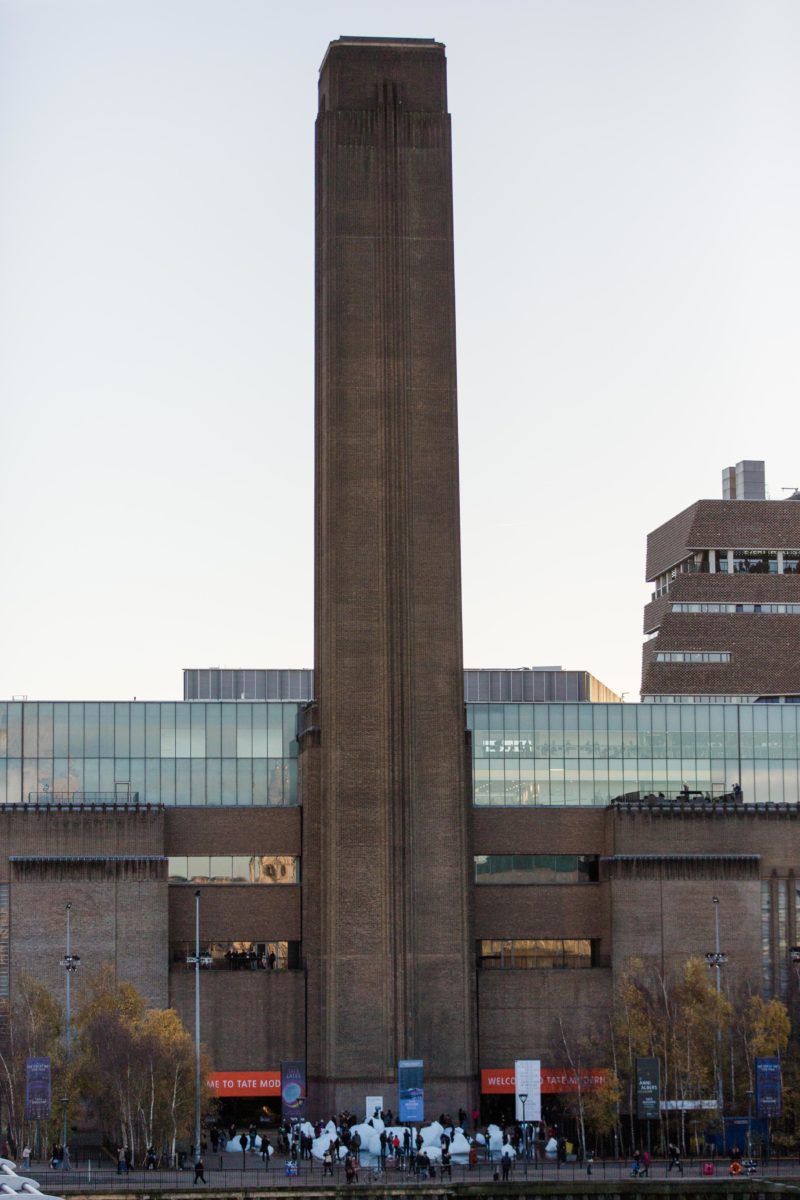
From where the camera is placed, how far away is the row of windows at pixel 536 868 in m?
127

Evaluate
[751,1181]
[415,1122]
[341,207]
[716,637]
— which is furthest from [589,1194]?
[716,637]

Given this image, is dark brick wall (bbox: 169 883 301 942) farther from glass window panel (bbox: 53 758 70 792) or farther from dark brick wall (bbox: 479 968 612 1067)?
dark brick wall (bbox: 479 968 612 1067)

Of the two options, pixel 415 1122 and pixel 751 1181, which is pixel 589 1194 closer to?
pixel 751 1181

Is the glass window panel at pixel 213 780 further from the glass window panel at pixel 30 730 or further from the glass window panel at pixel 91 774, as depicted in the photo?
the glass window panel at pixel 30 730

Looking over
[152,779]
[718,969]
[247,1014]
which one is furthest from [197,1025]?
[718,969]

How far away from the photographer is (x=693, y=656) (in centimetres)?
15762

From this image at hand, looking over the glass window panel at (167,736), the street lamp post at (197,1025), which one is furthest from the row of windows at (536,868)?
the glass window panel at (167,736)

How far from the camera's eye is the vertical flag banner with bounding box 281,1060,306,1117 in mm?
118000

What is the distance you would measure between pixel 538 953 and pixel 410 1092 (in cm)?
1722

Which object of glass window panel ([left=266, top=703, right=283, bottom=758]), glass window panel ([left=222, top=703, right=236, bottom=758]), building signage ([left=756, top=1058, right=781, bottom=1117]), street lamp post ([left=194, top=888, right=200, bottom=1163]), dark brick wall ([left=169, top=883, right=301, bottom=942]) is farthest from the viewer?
glass window panel ([left=266, top=703, right=283, bottom=758])

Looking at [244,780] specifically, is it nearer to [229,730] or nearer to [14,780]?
[229,730]

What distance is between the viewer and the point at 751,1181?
325 feet

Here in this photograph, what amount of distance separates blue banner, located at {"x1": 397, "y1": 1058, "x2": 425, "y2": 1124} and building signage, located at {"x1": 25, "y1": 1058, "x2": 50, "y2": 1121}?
709 inches

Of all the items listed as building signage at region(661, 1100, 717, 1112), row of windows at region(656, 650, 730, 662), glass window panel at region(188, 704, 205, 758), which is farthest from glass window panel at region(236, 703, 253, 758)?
row of windows at region(656, 650, 730, 662)
